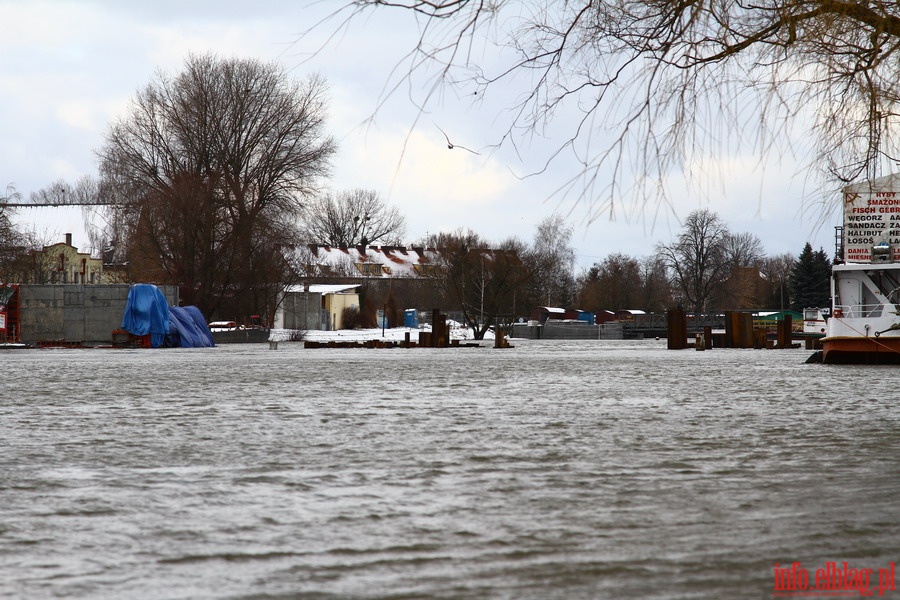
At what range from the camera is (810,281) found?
95312 millimetres

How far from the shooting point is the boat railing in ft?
91.6

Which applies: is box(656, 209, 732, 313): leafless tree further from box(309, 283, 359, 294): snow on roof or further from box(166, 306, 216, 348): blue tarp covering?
box(166, 306, 216, 348): blue tarp covering

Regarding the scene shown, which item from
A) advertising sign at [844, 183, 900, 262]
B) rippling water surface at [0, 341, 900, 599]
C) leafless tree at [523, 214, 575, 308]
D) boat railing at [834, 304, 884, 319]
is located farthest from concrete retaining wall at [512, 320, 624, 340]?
rippling water surface at [0, 341, 900, 599]

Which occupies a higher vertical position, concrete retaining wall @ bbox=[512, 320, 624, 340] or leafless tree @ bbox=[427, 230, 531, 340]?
leafless tree @ bbox=[427, 230, 531, 340]

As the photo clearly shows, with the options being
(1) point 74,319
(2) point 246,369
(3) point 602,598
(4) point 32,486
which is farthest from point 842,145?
(1) point 74,319

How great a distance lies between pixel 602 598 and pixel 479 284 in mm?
69163

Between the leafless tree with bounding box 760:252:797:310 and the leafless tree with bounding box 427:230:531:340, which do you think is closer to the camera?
the leafless tree with bounding box 427:230:531:340

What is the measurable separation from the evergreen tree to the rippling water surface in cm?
8592

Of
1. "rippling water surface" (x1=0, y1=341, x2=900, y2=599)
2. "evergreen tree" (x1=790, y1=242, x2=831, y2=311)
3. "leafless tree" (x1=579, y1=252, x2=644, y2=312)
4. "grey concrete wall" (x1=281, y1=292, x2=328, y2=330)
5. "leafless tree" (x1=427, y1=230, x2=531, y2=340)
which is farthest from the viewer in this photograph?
"leafless tree" (x1=579, y1=252, x2=644, y2=312)

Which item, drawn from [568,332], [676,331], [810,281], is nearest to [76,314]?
[676,331]

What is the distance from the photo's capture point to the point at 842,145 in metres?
7.98

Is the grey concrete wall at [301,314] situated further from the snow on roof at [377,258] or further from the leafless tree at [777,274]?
the leafless tree at [777,274]

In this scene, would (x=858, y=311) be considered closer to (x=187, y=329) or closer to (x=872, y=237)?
(x=872, y=237)

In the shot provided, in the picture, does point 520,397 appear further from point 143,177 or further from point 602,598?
point 143,177
